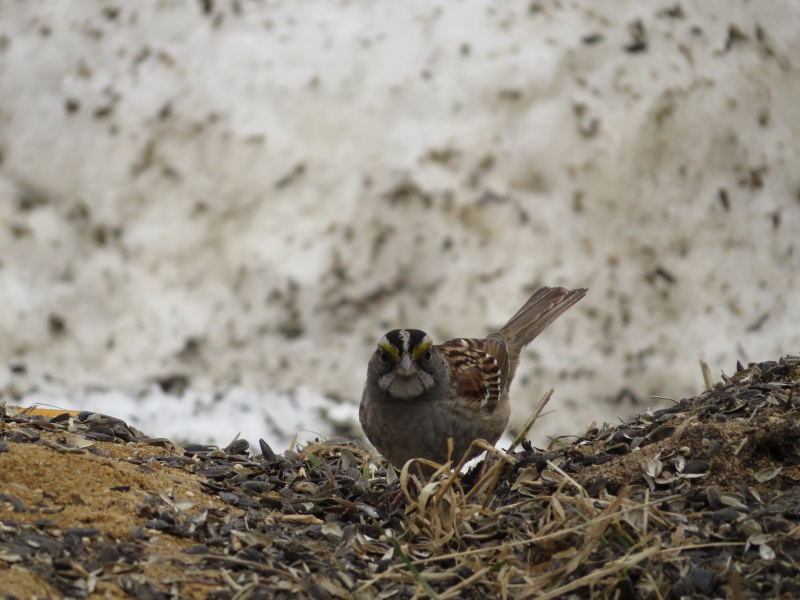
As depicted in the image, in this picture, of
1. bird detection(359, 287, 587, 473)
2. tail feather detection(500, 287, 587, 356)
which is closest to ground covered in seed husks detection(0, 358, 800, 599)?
bird detection(359, 287, 587, 473)

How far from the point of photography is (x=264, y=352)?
672cm

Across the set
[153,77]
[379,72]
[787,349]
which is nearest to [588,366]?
[787,349]

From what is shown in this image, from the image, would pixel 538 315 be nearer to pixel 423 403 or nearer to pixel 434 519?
pixel 423 403

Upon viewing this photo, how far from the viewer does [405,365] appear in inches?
161

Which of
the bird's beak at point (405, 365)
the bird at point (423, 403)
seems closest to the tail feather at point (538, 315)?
the bird at point (423, 403)

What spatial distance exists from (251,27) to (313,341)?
249cm

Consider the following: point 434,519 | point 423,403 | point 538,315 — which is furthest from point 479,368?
point 434,519

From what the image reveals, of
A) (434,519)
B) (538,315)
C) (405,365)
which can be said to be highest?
(538,315)

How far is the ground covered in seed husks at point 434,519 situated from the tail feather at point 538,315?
57.7 inches

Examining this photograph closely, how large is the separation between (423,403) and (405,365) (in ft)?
0.56

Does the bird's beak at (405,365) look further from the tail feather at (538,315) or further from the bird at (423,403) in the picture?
the tail feather at (538,315)

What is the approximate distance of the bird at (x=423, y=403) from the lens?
4082 mm

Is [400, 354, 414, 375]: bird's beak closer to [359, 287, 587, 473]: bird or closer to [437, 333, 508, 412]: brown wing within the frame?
[359, 287, 587, 473]: bird

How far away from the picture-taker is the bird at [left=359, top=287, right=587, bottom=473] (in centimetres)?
408
